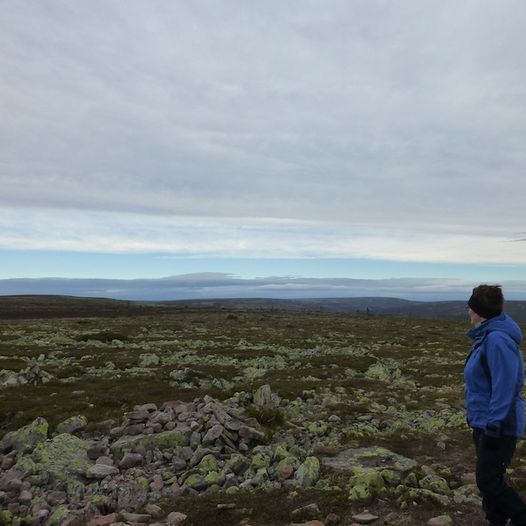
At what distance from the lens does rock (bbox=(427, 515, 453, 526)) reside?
8.21 metres

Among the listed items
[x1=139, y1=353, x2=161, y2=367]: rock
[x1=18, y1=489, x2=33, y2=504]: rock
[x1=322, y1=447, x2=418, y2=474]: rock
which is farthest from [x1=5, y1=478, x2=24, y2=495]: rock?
[x1=139, y1=353, x2=161, y2=367]: rock

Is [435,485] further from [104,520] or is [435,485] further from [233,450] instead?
[104,520]

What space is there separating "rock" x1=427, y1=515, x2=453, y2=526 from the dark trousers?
3.05 feet

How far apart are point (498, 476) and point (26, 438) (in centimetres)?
1267

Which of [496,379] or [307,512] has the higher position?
[496,379]

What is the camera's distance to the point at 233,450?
12438 mm

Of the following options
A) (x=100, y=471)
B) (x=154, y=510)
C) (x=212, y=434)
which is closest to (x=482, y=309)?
(x=154, y=510)

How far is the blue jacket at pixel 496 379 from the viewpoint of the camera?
7.25 m

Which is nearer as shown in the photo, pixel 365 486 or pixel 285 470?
pixel 365 486

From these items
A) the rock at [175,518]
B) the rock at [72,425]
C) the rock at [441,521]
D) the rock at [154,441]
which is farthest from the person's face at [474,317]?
the rock at [72,425]

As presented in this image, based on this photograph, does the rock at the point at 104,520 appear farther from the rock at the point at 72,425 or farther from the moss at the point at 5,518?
the rock at the point at 72,425

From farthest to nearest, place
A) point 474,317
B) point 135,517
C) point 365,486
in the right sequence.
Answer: point 365,486 → point 135,517 → point 474,317

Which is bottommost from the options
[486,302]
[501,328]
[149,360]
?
[149,360]

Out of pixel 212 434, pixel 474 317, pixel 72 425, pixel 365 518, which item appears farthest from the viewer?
pixel 72 425
